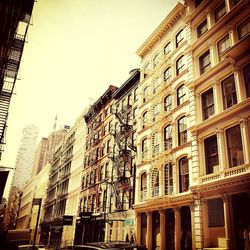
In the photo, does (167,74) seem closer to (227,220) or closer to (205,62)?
(205,62)

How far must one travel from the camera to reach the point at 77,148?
49031 mm

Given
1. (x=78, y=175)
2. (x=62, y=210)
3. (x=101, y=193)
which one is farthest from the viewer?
(x=62, y=210)

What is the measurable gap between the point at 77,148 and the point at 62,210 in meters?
11.8

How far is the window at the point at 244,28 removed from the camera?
54.8 ft

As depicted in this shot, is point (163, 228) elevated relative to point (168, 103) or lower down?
lower down

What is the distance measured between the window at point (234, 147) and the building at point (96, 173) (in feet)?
57.9

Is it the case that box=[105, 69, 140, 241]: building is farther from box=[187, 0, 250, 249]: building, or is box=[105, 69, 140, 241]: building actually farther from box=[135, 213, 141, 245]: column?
box=[187, 0, 250, 249]: building

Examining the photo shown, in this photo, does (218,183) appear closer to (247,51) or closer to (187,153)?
(187,153)

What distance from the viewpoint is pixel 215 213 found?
15.8 metres

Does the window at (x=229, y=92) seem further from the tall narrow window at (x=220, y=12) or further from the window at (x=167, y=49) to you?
the window at (x=167, y=49)

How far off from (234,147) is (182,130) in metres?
5.56

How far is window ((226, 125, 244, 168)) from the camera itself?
595 inches

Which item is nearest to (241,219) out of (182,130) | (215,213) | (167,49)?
(215,213)

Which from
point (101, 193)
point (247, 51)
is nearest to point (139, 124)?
point (101, 193)
